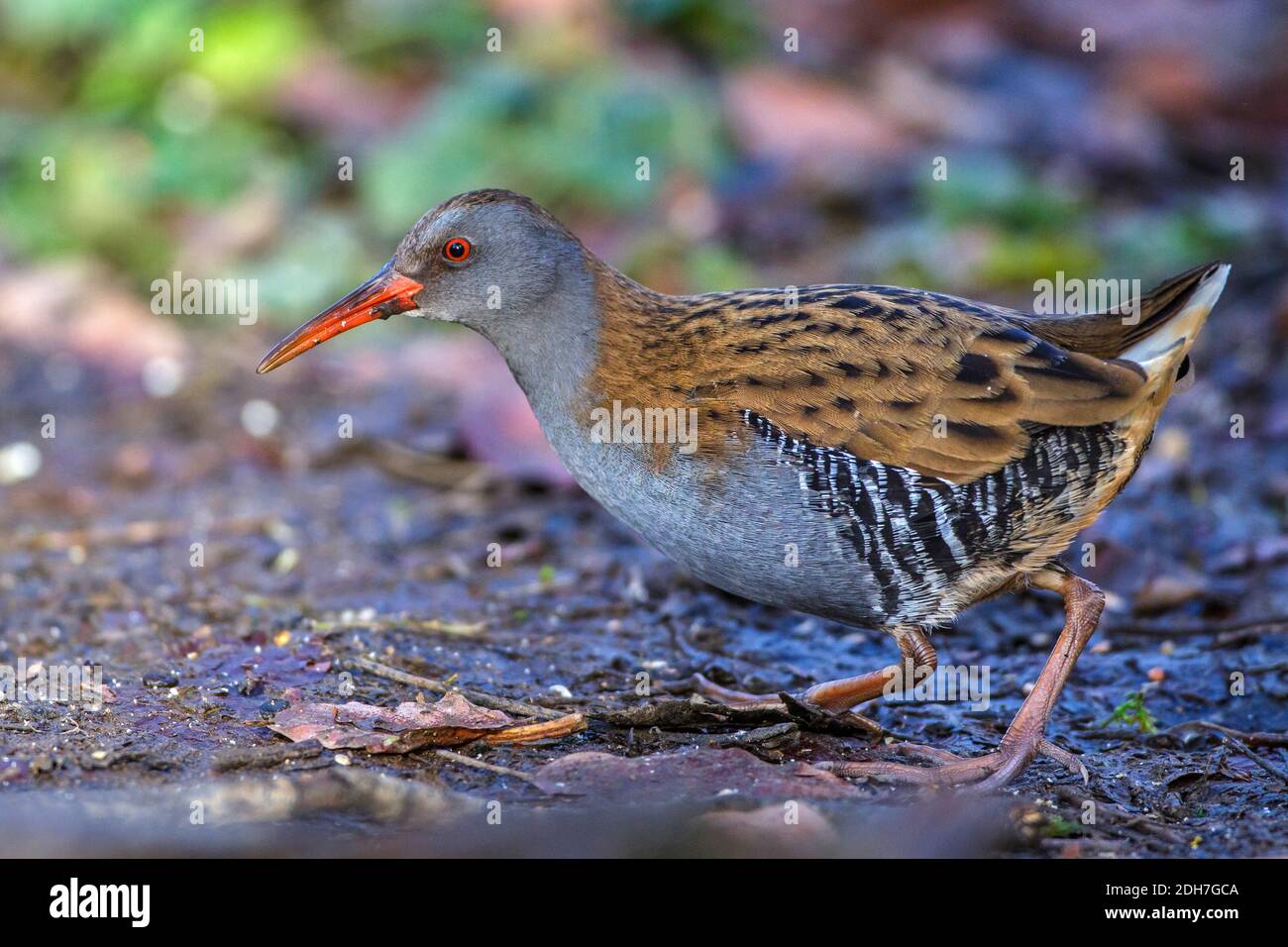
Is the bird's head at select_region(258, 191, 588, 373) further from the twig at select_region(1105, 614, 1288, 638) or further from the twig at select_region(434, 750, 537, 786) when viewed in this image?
the twig at select_region(1105, 614, 1288, 638)

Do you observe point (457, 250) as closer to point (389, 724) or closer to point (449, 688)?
point (449, 688)

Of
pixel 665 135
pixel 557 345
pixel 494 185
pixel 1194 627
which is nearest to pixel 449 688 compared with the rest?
pixel 557 345

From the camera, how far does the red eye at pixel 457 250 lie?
4.48m

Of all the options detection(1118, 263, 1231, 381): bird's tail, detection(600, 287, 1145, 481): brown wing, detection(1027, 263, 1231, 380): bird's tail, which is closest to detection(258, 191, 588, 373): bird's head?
detection(600, 287, 1145, 481): brown wing

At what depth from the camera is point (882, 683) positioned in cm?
444

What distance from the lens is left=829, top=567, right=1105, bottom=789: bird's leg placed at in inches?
156

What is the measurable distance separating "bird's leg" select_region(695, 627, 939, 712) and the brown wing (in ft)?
1.87

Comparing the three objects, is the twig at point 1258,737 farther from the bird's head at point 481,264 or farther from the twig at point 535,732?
the bird's head at point 481,264

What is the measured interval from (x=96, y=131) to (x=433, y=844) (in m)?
6.56

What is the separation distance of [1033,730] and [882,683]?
0.48m

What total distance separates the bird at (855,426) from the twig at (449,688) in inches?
21.6

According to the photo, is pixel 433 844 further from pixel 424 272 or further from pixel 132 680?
pixel 424 272

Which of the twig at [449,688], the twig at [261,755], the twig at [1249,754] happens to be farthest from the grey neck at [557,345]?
the twig at [1249,754]

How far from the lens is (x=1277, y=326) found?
6656 mm
